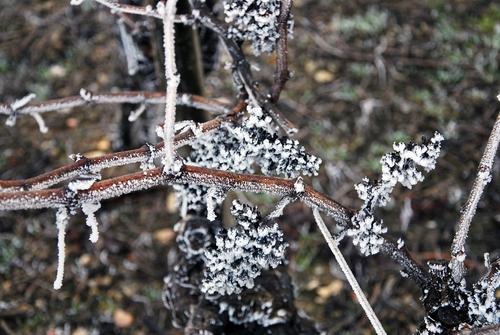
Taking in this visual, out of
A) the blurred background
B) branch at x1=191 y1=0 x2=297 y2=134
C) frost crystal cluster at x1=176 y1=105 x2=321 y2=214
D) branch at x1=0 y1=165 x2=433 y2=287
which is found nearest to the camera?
branch at x1=0 y1=165 x2=433 y2=287

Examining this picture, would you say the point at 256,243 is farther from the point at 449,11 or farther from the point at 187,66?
the point at 449,11

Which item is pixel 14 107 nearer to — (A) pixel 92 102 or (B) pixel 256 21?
(A) pixel 92 102

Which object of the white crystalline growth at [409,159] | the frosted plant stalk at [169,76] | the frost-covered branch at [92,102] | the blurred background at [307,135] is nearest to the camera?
the frosted plant stalk at [169,76]

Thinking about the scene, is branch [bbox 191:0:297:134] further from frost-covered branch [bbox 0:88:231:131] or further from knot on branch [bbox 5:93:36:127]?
knot on branch [bbox 5:93:36:127]

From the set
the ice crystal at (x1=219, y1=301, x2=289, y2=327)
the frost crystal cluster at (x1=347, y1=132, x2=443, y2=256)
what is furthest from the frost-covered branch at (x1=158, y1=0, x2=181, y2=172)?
the ice crystal at (x1=219, y1=301, x2=289, y2=327)

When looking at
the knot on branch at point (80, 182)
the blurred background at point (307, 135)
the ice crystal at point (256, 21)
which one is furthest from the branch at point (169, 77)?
the blurred background at point (307, 135)

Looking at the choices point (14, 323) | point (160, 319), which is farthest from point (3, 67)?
point (160, 319)

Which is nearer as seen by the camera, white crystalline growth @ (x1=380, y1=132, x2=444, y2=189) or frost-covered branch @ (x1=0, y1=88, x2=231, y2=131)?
white crystalline growth @ (x1=380, y1=132, x2=444, y2=189)

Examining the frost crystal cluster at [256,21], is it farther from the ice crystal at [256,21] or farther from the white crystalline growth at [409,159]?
the white crystalline growth at [409,159]
